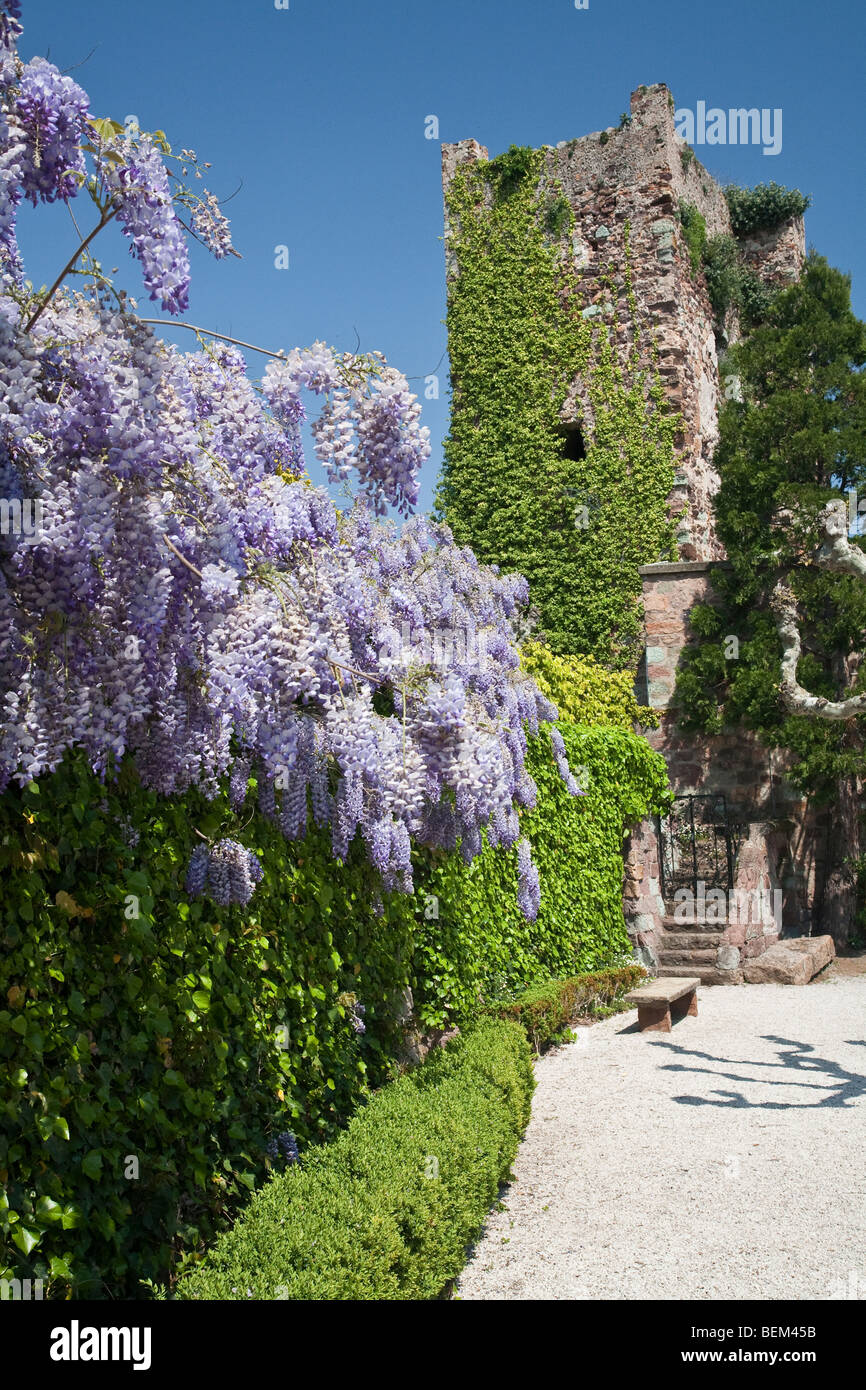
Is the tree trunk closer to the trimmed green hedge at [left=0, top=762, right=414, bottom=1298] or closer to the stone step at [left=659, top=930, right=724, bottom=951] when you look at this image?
the stone step at [left=659, top=930, right=724, bottom=951]

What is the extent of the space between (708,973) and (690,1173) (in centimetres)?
557

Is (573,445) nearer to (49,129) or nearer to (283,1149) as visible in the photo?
(283,1149)

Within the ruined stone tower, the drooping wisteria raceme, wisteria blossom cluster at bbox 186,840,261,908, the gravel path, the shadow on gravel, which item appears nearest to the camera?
the drooping wisteria raceme

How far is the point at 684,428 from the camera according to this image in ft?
44.7

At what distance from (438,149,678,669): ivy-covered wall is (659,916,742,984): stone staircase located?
137 inches

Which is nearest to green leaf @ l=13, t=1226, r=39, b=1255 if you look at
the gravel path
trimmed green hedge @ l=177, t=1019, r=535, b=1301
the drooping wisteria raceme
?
trimmed green hedge @ l=177, t=1019, r=535, b=1301

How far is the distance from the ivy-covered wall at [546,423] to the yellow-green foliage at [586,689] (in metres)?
0.47

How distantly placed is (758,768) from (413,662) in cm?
890

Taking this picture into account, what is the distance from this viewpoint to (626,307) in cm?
1398

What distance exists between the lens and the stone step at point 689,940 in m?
10.4

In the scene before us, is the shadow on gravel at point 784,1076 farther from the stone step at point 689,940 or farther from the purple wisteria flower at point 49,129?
the purple wisteria flower at point 49,129

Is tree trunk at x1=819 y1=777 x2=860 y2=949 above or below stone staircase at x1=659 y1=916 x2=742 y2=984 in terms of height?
above

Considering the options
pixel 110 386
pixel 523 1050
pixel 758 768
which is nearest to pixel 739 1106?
pixel 523 1050

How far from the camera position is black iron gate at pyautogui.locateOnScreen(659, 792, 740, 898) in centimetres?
1170
